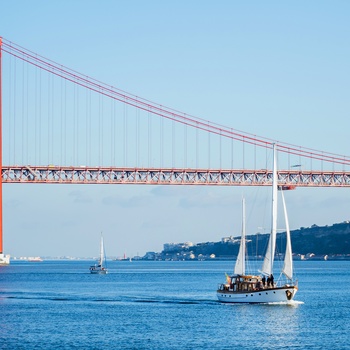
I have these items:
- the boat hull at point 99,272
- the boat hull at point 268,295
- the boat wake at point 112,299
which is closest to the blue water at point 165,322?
the boat wake at point 112,299

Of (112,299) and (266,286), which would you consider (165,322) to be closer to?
(266,286)

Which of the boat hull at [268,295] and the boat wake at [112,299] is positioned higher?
the boat hull at [268,295]

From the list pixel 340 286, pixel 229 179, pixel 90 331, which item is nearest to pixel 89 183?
pixel 229 179

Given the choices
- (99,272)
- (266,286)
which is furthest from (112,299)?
(99,272)

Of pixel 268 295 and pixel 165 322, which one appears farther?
pixel 268 295

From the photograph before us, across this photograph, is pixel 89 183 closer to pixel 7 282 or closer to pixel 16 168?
pixel 16 168

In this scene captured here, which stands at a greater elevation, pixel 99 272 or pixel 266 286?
pixel 266 286

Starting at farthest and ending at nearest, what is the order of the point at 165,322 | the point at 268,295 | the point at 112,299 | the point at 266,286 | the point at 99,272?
1. the point at 99,272
2. the point at 112,299
3. the point at 266,286
4. the point at 268,295
5. the point at 165,322

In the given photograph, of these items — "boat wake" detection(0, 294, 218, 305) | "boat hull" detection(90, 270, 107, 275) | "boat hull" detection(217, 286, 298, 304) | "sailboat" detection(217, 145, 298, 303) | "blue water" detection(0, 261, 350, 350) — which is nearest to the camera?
"blue water" detection(0, 261, 350, 350)

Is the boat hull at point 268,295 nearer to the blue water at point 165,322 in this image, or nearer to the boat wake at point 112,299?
the blue water at point 165,322

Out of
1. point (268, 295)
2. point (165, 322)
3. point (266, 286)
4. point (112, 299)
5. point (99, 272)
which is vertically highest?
point (266, 286)

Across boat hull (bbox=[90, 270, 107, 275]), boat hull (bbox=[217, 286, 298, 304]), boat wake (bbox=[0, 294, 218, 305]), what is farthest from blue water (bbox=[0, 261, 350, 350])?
boat hull (bbox=[90, 270, 107, 275])

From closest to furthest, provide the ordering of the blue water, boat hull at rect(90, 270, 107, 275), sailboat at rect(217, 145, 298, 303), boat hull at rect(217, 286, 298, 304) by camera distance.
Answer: the blue water → boat hull at rect(217, 286, 298, 304) → sailboat at rect(217, 145, 298, 303) → boat hull at rect(90, 270, 107, 275)

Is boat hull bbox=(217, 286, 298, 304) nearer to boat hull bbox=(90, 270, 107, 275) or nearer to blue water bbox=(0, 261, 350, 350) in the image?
blue water bbox=(0, 261, 350, 350)
